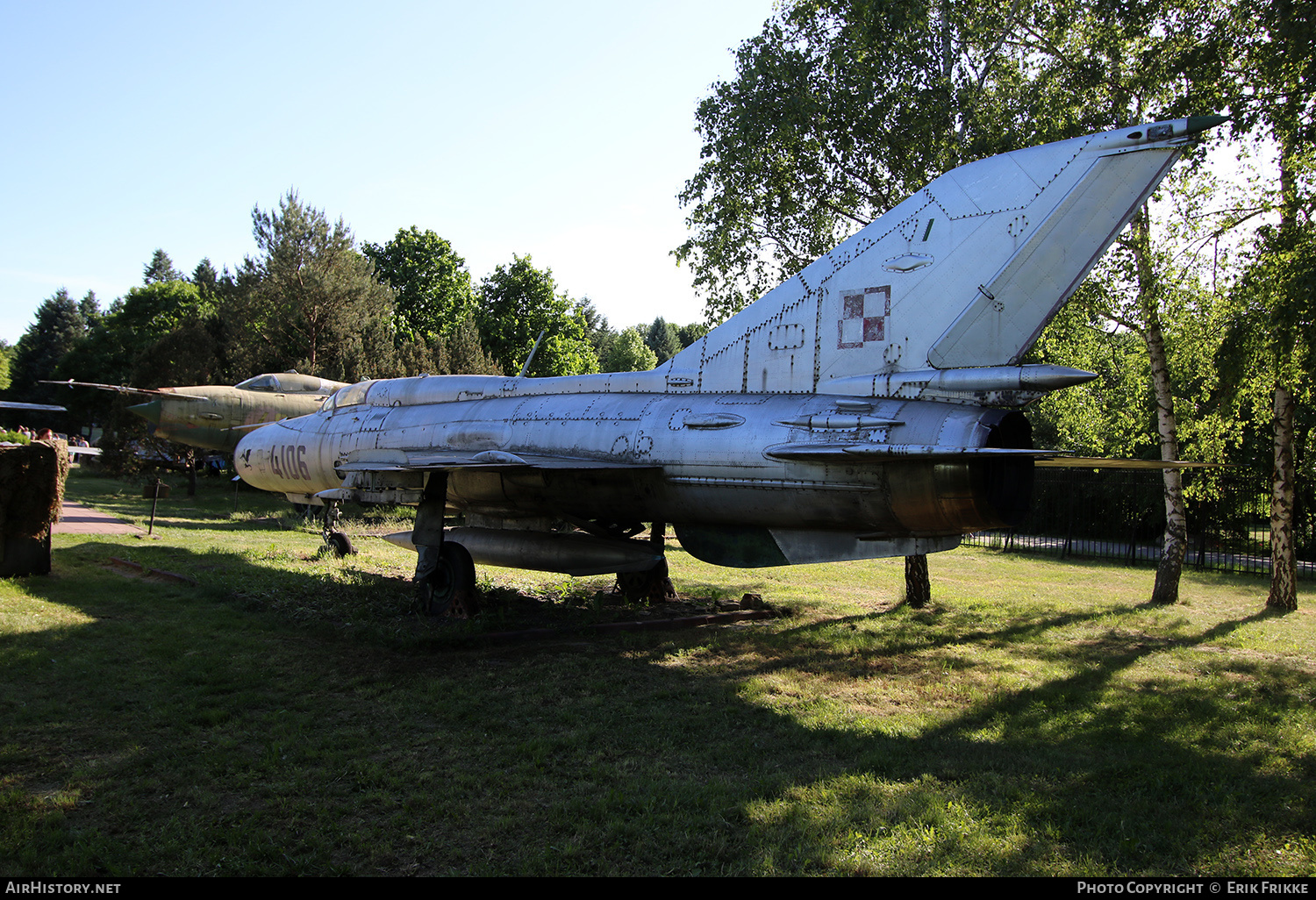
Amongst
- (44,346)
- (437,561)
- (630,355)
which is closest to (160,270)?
(44,346)

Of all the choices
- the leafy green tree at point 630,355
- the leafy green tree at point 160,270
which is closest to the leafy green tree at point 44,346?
the leafy green tree at point 160,270

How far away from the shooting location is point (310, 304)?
28.3m

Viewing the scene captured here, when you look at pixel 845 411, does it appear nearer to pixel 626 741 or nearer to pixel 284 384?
pixel 626 741

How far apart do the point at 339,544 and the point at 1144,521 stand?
76.2 feet

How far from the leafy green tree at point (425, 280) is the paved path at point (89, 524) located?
73.6 ft

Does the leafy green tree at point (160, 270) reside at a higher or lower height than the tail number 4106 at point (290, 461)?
higher

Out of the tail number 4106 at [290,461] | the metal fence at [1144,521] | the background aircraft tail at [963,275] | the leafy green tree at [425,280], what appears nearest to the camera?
the background aircraft tail at [963,275]

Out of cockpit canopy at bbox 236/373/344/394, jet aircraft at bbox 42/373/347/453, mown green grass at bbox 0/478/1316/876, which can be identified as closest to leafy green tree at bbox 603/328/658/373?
cockpit canopy at bbox 236/373/344/394

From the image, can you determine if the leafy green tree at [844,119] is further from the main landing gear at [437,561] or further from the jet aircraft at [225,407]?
the jet aircraft at [225,407]

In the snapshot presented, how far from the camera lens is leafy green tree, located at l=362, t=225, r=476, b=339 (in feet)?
137

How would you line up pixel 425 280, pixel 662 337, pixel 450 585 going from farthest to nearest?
pixel 662 337 < pixel 425 280 < pixel 450 585

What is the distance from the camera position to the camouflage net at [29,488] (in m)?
9.65
